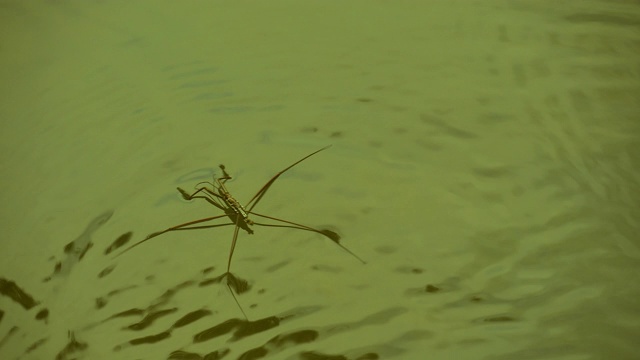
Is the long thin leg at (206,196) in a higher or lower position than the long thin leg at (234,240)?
higher

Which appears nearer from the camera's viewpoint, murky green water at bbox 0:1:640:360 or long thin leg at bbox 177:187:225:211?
murky green water at bbox 0:1:640:360

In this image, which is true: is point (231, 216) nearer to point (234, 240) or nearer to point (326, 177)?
point (234, 240)

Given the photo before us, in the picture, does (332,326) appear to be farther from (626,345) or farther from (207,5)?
(207,5)

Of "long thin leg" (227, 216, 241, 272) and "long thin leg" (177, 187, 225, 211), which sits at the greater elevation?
"long thin leg" (177, 187, 225, 211)

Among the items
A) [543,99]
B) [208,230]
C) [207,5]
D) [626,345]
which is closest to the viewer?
[626,345]

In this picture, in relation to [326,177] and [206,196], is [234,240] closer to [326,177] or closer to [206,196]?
[206,196]

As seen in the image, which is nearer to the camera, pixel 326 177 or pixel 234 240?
pixel 234 240

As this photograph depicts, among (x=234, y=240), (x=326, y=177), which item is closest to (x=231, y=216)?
(x=234, y=240)

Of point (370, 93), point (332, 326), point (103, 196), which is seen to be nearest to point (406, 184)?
point (370, 93)

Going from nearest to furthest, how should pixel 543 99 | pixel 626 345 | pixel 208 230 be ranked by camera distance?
pixel 626 345 → pixel 208 230 → pixel 543 99

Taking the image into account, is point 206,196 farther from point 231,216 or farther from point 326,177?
point 326,177

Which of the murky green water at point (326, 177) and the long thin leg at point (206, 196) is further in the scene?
Answer: the long thin leg at point (206, 196)
